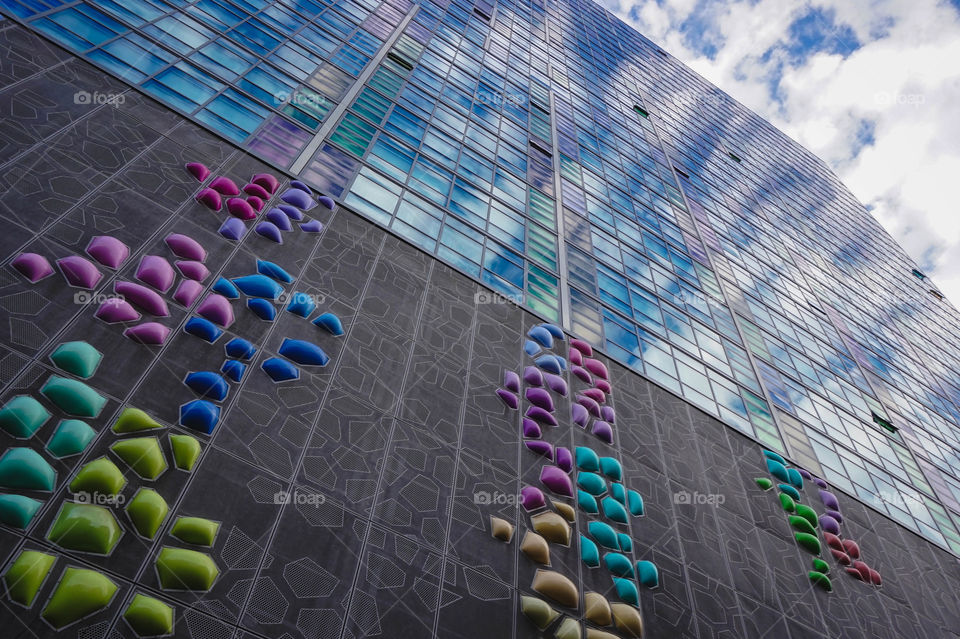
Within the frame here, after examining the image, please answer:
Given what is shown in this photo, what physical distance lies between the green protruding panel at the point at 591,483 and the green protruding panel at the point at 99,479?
30.3ft

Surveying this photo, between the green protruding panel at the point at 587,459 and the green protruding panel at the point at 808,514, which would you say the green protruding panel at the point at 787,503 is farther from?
the green protruding panel at the point at 587,459

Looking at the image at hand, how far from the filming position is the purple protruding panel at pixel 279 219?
13648mm

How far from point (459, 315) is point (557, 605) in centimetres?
742

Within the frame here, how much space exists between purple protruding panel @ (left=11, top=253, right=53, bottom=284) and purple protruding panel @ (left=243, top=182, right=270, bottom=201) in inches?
195

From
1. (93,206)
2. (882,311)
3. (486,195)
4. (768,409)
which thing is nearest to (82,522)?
(93,206)

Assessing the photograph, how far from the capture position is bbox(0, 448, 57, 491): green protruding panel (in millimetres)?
7430

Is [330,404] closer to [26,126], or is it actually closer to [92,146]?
[92,146]

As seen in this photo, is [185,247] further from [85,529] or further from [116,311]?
[85,529]

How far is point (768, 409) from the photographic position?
72.8 feet

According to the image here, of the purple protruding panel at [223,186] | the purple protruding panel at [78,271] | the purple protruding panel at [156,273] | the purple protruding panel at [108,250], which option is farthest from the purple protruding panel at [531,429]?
the purple protruding panel at [78,271]

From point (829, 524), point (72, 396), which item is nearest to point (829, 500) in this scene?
point (829, 524)

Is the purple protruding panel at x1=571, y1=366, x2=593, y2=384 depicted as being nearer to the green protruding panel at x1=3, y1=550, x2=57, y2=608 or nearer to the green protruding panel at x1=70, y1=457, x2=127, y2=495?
the green protruding panel at x1=70, y1=457, x2=127, y2=495

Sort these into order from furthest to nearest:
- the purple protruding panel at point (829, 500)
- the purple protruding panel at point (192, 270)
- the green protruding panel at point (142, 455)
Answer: the purple protruding panel at point (829, 500) → the purple protruding panel at point (192, 270) → the green protruding panel at point (142, 455)

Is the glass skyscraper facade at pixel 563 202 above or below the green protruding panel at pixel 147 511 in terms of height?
above
